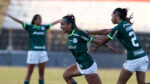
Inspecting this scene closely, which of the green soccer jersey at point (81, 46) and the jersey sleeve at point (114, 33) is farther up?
the jersey sleeve at point (114, 33)

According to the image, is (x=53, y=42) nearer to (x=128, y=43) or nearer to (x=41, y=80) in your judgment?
(x=41, y=80)

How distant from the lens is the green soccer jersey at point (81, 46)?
10041 millimetres

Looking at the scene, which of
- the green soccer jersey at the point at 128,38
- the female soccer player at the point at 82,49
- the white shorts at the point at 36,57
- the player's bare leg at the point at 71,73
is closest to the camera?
the female soccer player at the point at 82,49

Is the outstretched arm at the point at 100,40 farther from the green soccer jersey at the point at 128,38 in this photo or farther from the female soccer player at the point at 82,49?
the green soccer jersey at the point at 128,38

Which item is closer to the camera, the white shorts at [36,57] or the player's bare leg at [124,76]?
the player's bare leg at [124,76]

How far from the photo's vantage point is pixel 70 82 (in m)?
10.8

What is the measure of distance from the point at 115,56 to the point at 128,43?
1639 cm

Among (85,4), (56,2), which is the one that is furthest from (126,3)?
(56,2)

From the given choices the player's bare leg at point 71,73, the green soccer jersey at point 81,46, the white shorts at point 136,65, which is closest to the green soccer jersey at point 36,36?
the player's bare leg at point 71,73

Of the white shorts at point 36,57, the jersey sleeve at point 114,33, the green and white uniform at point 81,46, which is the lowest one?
the white shorts at point 36,57

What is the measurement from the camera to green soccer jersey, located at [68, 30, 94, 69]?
10041 mm

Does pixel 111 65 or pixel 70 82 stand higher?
pixel 70 82

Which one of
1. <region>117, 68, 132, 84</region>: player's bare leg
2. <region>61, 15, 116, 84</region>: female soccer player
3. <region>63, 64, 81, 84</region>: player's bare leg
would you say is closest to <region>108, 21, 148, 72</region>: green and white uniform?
<region>117, 68, 132, 84</region>: player's bare leg

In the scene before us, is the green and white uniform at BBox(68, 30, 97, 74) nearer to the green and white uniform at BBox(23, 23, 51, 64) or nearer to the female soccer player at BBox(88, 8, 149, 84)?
the female soccer player at BBox(88, 8, 149, 84)
